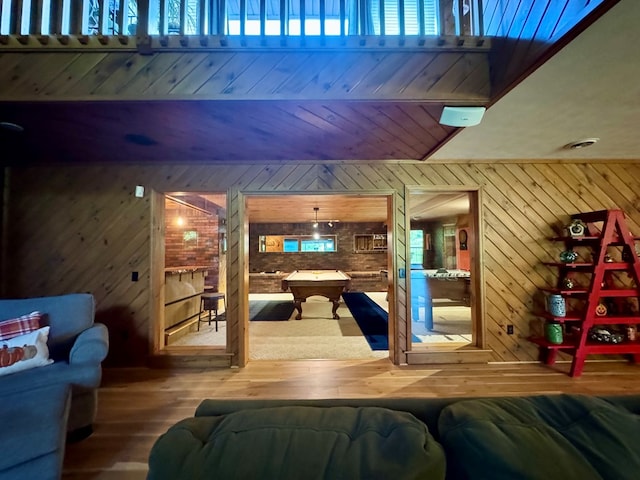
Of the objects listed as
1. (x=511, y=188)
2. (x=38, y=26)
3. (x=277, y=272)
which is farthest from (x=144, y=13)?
(x=277, y=272)

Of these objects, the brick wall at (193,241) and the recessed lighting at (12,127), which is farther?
the brick wall at (193,241)

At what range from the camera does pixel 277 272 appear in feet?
31.8

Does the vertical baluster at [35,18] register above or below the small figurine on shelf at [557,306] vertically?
above

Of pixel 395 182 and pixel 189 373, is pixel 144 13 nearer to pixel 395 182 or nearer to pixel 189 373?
pixel 395 182

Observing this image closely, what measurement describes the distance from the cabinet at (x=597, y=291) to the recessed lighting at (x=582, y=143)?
74cm

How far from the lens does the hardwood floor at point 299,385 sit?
2.23 metres

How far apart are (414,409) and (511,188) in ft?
10.9

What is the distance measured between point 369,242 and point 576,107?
7.90 m

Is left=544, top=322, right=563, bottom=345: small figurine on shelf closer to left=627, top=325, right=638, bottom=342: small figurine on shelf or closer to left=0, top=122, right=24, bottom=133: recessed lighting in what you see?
left=627, top=325, right=638, bottom=342: small figurine on shelf

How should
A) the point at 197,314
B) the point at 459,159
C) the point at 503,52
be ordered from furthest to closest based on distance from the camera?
the point at 197,314 → the point at 459,159 → the point at 503,52

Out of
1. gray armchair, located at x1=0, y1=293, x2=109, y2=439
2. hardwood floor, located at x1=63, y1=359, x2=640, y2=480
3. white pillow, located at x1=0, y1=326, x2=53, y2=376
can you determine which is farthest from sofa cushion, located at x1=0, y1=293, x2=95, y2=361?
hardwood floor, located at x1=63, y1=359, x2=640, y2=480

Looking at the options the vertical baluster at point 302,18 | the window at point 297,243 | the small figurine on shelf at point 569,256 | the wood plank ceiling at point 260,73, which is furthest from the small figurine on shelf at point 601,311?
the window at point 297,243

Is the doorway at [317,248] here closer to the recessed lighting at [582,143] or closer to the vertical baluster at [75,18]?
the recessed lighting at [582,143]

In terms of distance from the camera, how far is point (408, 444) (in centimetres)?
64
